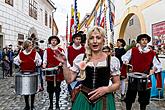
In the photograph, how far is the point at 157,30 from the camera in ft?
37.9

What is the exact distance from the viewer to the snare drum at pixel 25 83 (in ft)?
19.7

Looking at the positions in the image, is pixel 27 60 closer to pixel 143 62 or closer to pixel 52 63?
pixel 52 63

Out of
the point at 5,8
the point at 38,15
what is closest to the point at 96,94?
the point at 5,8

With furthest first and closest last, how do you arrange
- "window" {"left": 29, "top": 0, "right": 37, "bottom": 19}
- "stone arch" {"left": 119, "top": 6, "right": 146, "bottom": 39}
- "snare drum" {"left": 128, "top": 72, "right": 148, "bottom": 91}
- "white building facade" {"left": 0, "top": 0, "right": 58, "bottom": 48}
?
"window" {"left": 29, "top": 0, "right": 37, "bottom": 19}
"white building facade" {"left": 0, "top": 0, "right": 58, "bottom": 48}
"stone arch" {"left": 119, "top": 6, "right": 146, "bottom": 39}
"snare drum" {"left": 128, "top": 72, "right": 148, "bottom": 91}

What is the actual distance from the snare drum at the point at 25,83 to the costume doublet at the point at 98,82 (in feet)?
9.67

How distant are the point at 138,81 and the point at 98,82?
2.48 m

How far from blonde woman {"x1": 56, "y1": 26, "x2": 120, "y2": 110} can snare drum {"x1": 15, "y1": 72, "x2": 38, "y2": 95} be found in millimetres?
2928

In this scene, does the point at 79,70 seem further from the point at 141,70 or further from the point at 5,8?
the point at 5,8

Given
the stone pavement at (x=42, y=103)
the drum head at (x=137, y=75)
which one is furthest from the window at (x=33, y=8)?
the drum head at (x=137, y=75)

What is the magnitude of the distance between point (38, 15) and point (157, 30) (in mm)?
19389

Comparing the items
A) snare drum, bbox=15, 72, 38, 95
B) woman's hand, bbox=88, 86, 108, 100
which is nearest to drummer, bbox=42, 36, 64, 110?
snare drum, bbox=15, 72, 38, 95

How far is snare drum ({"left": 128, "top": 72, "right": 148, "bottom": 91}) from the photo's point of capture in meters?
5.47

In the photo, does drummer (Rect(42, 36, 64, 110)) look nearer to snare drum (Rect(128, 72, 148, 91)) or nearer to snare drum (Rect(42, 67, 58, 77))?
snare drum (Rect(42, 67, 58, 77))

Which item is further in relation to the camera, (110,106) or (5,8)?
(5,8)
